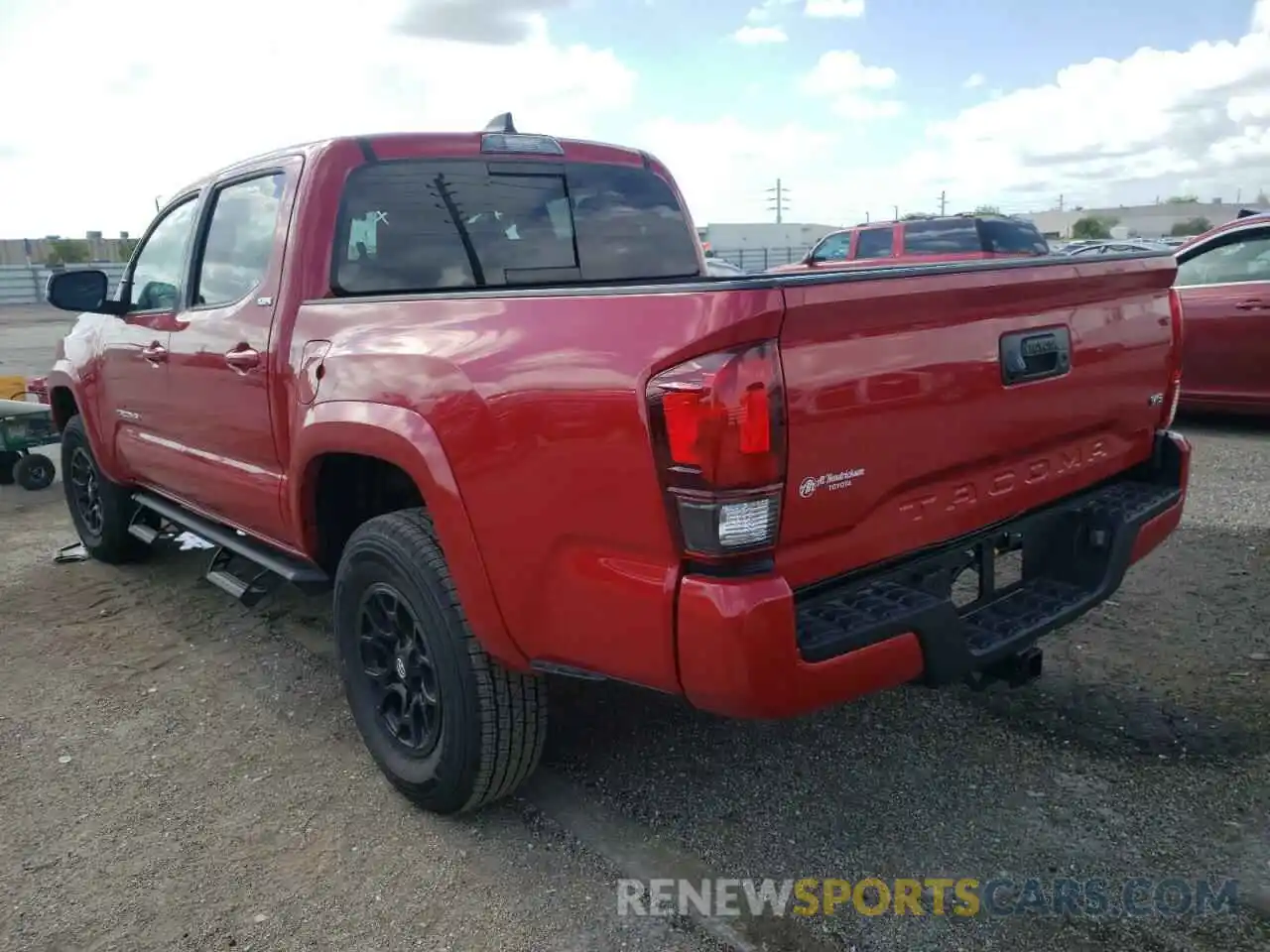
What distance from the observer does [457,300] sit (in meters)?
2.71

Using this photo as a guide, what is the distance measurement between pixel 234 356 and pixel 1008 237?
39.7ft

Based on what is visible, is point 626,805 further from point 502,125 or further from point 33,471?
point 33,471

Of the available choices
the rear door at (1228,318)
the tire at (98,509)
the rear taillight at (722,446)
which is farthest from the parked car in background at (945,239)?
the rear taillight at (722,446)

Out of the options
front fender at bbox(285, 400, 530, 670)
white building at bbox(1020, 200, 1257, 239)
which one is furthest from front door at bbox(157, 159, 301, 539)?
white building at bbox(1020, 200, 1257, 239)

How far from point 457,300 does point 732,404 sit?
962mm

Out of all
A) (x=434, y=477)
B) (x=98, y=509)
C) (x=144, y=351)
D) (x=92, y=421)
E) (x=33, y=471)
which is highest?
(x=144, y=351)

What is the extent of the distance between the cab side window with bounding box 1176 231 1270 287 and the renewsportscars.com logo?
20.1 ft

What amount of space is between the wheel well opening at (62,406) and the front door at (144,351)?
74 cm

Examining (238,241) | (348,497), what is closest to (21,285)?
(238,241)

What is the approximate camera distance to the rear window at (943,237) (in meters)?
13.5

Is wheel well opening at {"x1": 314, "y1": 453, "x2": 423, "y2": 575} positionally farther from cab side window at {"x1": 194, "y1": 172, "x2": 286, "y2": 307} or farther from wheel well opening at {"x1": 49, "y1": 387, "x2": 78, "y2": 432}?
wheel well opening at {"x1": 49, "y1": 387, "x2": 78, "y2": 432}

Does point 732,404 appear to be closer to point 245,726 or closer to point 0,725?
point 245,726

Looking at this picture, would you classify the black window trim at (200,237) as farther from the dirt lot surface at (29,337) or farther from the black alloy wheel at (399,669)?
the dirt lot surface at (29,337)

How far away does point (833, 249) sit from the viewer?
635 inches
